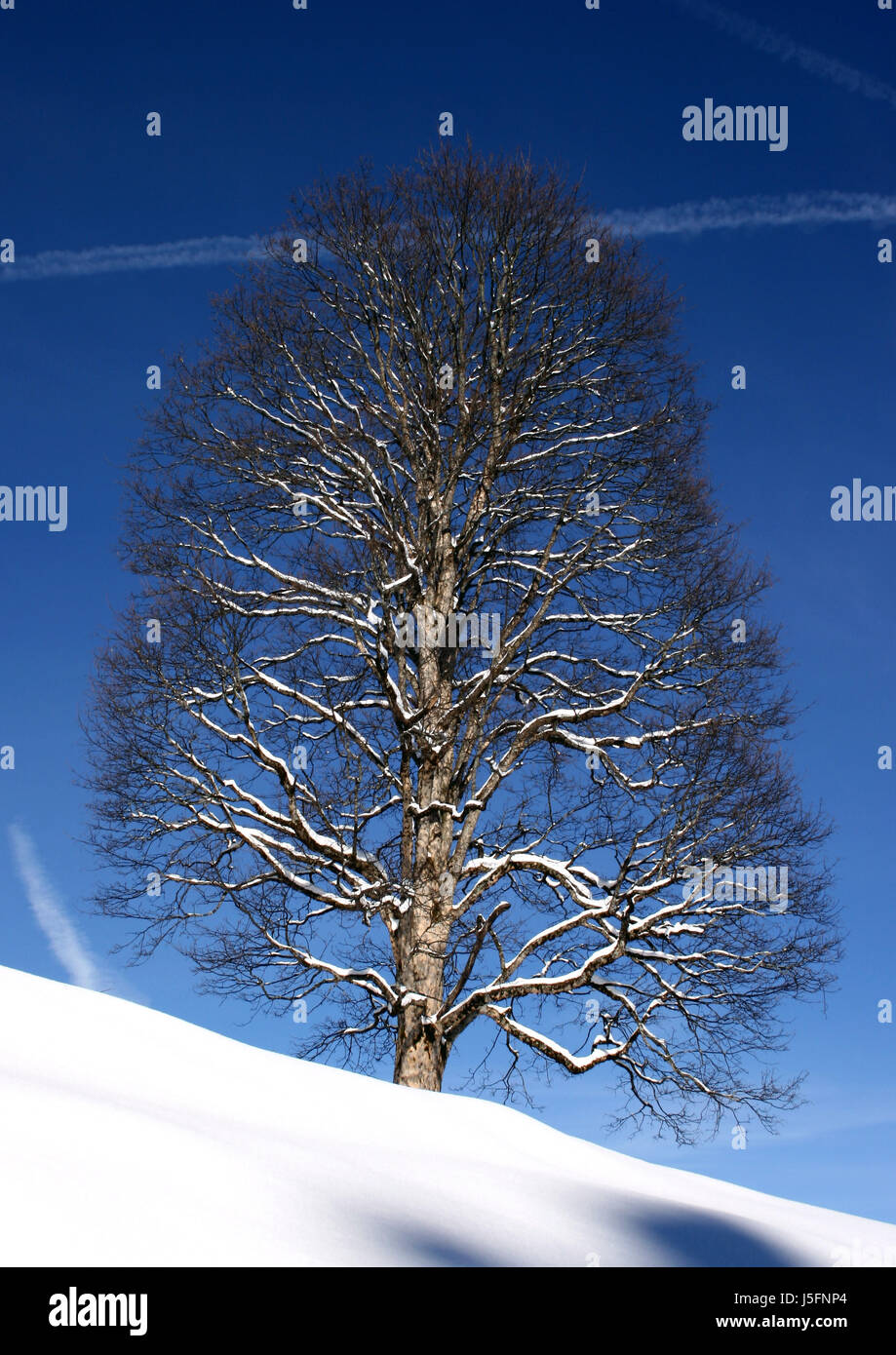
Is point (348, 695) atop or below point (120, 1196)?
atop

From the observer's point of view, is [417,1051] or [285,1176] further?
[417,1051]

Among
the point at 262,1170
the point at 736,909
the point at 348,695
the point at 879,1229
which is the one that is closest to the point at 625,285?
the point at 348,695

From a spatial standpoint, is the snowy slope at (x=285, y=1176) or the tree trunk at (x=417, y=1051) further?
the tree trunk at (x=417, y=1051)

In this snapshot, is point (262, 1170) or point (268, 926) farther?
point (268, 926)

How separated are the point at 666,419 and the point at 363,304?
10.9ft

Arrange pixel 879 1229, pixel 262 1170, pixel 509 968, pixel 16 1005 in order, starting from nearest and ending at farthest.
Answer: pixel 262 1170, pixel 16 1005, pixel 879 1229, pixel 509 968

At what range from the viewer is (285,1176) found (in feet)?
10.3

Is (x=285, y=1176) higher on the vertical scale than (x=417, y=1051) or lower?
higher

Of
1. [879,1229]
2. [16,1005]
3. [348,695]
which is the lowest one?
[879,1229]

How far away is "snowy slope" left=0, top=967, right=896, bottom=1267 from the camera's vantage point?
8.21ft

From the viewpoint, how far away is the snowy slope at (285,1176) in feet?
8.21

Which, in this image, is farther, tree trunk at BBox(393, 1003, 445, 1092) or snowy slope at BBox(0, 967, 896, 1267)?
tree trunk at BBox(393, 1003, 445, 1092)
